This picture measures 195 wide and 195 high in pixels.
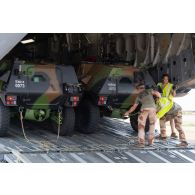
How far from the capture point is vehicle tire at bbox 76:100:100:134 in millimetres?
9359

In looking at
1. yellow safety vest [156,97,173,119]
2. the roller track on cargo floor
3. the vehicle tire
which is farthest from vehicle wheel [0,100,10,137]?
yellow safety vest [156,97,173,119]

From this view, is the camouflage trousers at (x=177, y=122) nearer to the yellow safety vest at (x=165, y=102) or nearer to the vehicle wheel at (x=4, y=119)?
the yellow safety vest at (x=165, y=102)

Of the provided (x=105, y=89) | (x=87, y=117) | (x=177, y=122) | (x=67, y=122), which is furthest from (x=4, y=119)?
(x=177, y=122)

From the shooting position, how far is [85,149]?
7.55 m

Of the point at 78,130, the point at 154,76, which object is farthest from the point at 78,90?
the point at 154,76

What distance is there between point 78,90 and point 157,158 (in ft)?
7.67

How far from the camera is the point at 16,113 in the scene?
9.45 meters

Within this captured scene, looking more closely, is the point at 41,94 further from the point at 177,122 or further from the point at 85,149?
the point at 177,122

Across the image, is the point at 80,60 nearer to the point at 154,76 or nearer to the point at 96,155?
the point at 154,76

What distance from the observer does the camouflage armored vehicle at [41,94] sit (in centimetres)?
845

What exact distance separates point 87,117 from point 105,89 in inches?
29.3

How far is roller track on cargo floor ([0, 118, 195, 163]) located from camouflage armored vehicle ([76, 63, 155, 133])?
40cm

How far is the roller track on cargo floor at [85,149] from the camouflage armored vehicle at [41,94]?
346mm

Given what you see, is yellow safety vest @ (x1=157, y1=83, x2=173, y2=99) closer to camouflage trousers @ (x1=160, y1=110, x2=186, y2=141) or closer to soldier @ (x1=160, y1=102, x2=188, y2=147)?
soldier @ (x1=160, y1=102, x2=188, y2=147)
